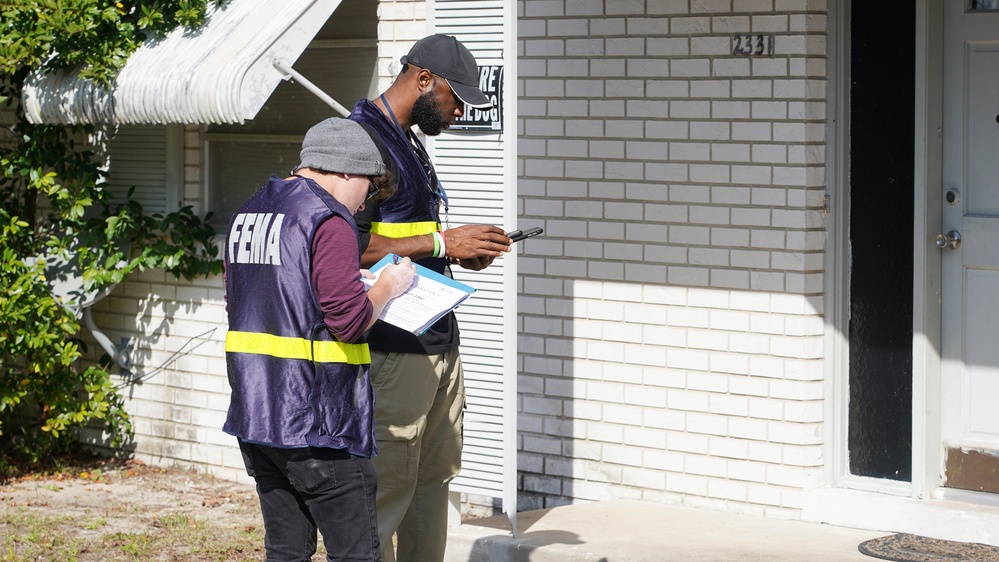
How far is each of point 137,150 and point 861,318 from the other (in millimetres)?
4522

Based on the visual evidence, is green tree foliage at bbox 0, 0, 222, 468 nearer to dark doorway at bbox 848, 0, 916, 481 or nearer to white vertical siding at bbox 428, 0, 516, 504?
white vertical siding at bbox 428, 0, 516, 504

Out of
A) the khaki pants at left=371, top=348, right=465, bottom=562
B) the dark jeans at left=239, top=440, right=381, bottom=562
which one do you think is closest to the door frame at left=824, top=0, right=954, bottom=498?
the khaki pants at left=371, top=348, right=465, bottom=562

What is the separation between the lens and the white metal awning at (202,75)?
7.07m

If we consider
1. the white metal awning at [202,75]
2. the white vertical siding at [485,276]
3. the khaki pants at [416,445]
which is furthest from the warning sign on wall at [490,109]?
the khaki pants at [416,445]

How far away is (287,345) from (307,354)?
6 cm

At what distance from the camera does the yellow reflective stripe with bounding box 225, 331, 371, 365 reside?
4.00m

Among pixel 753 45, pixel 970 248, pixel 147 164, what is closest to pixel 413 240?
→ pixel 753 45

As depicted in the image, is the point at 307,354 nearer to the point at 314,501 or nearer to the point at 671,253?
the point at 314,501

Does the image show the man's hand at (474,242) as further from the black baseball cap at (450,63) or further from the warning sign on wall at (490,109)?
the warning sign on wall at (490,109)

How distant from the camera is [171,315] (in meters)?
8.45

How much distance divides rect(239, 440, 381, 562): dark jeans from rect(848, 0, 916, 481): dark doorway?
10.1 feet

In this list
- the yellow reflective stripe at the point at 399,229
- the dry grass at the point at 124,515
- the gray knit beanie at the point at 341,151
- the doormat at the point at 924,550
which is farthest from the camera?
the dry grass at the point at 124,515

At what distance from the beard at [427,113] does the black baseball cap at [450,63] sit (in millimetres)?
83

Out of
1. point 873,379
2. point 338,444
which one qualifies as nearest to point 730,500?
point 873,379
